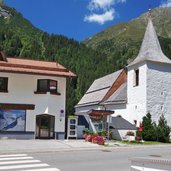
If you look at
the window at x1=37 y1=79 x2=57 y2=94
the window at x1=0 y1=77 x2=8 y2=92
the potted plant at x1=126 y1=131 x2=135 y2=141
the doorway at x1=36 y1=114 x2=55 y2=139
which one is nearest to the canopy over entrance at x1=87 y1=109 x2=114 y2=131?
the potted plant at x1=126 y1=131 x2=135 y2=141

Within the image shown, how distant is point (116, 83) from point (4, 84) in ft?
88.1

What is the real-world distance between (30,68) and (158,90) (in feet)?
50.9

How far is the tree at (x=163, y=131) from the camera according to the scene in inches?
1500

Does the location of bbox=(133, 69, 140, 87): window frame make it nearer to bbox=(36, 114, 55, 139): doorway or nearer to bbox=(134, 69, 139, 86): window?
bbox=(134, 69, 139, 86): window

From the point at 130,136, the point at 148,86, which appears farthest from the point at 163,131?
the point at 148,86

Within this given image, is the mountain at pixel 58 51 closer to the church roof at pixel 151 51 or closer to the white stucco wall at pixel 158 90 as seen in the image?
the church roof at pixel 151 51

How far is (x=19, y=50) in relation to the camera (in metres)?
132

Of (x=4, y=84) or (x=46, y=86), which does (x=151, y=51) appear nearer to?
(x=46, y=86)

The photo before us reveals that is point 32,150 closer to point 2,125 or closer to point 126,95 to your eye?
point 2,125

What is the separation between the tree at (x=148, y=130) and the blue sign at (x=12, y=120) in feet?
42.8

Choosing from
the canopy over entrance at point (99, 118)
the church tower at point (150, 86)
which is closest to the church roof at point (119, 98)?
the church tower at point (150, 86)

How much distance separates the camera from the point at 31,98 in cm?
3353

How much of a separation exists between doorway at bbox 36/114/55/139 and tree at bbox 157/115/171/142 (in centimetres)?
1152

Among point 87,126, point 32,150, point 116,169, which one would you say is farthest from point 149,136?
point 116,169
